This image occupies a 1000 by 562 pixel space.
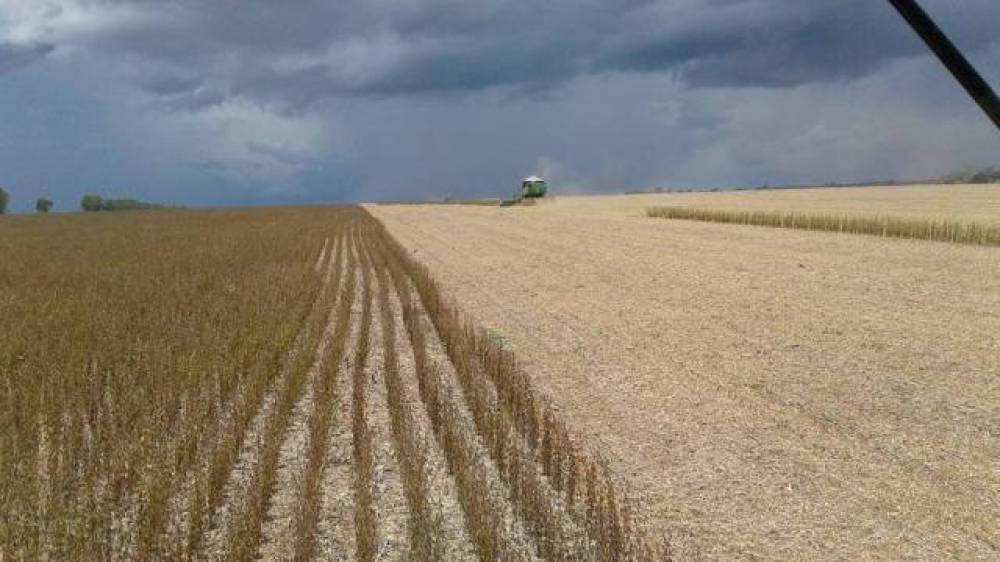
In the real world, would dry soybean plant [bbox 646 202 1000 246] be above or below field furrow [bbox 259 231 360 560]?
above

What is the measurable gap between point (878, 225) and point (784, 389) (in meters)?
20.8

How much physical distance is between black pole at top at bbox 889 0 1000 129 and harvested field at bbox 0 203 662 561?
341 cm

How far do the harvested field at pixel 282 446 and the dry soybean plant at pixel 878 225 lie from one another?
58.6 ft

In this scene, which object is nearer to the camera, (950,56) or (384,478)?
(950,56)

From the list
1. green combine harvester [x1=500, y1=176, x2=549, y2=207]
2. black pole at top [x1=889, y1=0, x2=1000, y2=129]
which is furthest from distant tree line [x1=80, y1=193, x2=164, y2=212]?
black pole at top [x1=889, y1=0, x2=1000, y2=129]

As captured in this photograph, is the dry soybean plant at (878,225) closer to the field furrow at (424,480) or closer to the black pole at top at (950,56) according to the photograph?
the field furrow at (424,480)

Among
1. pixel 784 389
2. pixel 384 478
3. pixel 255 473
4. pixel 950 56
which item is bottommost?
pixel 784 389

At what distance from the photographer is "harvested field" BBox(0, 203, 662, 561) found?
4.51 meters

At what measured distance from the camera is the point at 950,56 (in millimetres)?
1296

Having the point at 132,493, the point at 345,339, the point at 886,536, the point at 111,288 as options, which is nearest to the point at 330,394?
the point at 132,493

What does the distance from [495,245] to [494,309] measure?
46.7 feet

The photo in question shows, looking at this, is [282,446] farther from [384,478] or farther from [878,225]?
[878,225]

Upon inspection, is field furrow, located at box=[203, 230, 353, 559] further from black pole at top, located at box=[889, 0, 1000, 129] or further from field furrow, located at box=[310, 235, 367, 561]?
black pole at top, located at box=[889, 0, 1000, 129]

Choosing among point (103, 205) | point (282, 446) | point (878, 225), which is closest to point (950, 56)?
point (282, 446)
